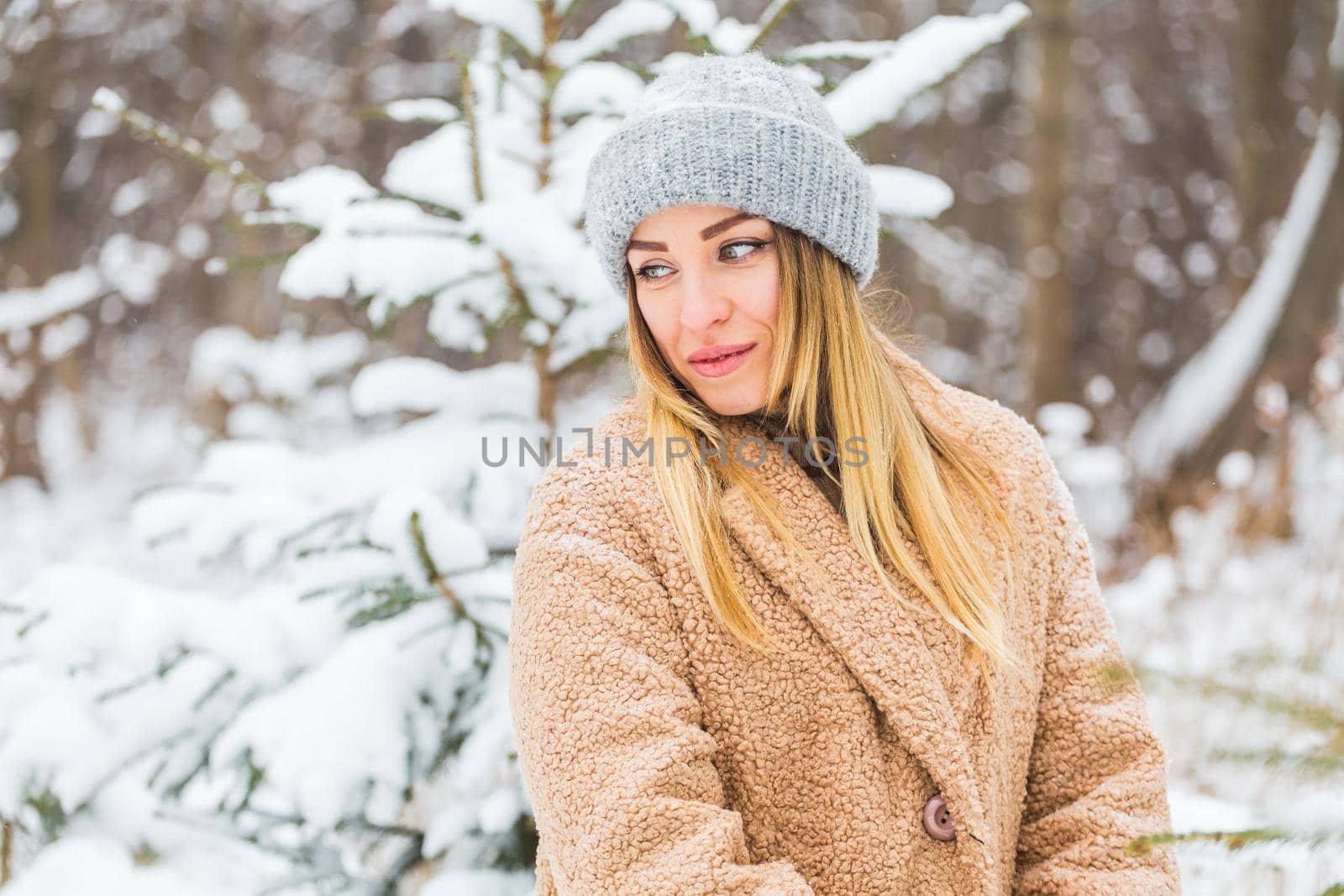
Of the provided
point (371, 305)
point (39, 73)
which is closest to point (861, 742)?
point (371, 305)

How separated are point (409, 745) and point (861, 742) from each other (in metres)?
0.76

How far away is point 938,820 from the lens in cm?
129

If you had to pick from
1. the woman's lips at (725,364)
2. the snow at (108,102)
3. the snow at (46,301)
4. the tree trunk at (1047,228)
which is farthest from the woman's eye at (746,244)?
the tree trunk at (1047,228)

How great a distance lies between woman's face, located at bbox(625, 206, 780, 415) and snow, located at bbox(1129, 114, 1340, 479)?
4.91m

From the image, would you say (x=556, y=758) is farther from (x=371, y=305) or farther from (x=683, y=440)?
(x=371, y=305)

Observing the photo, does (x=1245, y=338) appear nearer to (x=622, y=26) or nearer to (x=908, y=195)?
(x=908, y=195)

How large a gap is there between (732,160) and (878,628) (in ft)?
2.08

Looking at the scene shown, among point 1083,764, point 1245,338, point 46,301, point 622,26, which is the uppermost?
point 622,26

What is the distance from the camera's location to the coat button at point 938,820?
4.22 feet

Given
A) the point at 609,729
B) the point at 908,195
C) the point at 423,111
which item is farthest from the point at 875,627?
the point at 423,111

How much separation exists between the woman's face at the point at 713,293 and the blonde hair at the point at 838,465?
0.02m

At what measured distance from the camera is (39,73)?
8.10 m

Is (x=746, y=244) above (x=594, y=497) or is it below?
above

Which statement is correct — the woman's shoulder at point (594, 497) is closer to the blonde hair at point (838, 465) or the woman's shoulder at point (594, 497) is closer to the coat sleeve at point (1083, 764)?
the blonde hair at point (838, 465)
